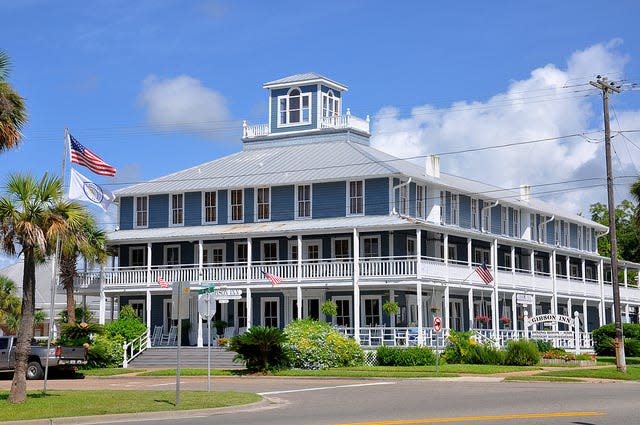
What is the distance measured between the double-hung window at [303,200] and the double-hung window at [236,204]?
3156mm

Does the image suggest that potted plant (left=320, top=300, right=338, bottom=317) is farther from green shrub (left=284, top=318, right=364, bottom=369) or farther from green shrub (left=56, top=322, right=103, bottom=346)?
green shrub (left=56, top=322, right=103, bottom=346)

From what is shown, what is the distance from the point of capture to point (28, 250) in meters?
23.8

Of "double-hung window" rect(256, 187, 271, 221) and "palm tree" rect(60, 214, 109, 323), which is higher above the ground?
"double-hung window" rect(256, 187, 271, 221)

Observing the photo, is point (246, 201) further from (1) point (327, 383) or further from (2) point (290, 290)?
(1) point (327, 383)

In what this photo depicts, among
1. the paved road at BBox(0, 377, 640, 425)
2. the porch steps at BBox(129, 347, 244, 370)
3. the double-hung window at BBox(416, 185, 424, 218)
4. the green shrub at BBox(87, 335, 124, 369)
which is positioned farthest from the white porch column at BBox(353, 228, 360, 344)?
the green shrub at BBox(87, 335, 124, 369)

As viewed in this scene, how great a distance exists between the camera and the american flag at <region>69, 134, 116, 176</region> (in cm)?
3212

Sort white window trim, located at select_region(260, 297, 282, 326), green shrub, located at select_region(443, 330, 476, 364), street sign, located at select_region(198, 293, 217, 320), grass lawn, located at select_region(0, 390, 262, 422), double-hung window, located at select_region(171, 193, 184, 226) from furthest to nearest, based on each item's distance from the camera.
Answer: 1. double-hung window, located at select_region(171, 193, 184, 226)
2. white window trim, located at select_region(260, 297, 282, 326)
3. green shrub, located at select_region(443, 330, 476, 364)
4. street sign, located at select_region(198, 293, 217, 320)
5. grass lawn, located at select_region(0, 390, 262, 422)

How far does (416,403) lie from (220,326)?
2799 centimetres

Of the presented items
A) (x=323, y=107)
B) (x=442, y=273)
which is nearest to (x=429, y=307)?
(x=442, y=273)

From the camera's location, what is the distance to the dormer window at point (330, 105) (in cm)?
5653

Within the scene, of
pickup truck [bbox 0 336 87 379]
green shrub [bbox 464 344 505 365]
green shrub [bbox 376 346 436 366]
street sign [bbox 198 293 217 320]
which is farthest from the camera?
green shrub [bbox 464 344 505 365]

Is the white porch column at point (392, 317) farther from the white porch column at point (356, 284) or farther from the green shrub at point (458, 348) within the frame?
the green shrub at point (458, 348)

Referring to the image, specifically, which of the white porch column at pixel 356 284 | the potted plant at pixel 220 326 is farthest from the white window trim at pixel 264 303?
the white porch column at pixel 356 284

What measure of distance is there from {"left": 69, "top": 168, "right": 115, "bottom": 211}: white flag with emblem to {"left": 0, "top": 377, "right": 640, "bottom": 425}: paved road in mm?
5994
